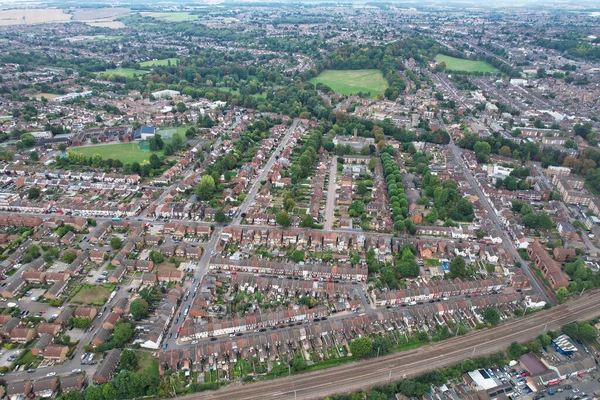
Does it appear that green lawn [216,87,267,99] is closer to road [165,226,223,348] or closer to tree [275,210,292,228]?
tree [275,210,292,228]

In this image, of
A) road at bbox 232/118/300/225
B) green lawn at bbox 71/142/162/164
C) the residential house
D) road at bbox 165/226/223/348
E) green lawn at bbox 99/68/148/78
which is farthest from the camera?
green lawn at bbox 99/68/148/78

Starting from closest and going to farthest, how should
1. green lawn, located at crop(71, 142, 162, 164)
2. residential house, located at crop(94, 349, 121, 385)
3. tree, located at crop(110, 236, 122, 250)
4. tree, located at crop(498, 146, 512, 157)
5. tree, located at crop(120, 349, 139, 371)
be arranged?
residential house, located at crop(94, 349, 121, 385) → tree, located at crop(120, 349, 139, 371) → tree, located at crop(110, 236, 122, 250) → green lawn, located at crop(71, 142, 162, 164) → tree, located at crop(498, 146, 512, 157)

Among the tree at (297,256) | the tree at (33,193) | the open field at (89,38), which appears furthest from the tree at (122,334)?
the open field at (89,38)

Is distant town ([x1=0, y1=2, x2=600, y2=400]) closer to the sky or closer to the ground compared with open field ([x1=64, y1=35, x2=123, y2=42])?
closer to the ground

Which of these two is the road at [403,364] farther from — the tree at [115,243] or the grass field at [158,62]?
the grass field at [158,62]

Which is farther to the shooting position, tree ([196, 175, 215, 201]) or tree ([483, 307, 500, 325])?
tree ([196, 175, 215, 201])

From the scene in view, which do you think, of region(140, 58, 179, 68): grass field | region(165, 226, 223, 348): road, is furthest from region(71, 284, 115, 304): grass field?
region(140, 58, 179, 68): grass field
